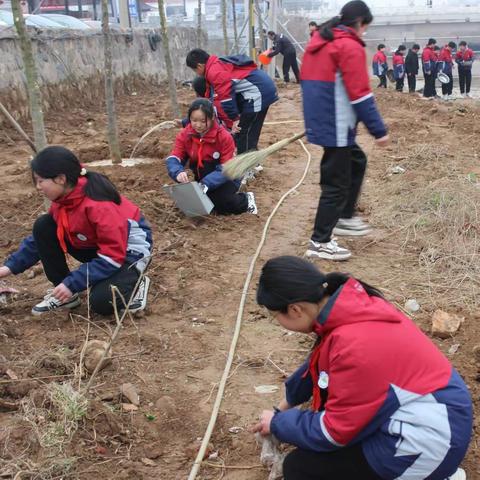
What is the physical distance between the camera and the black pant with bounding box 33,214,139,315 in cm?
354

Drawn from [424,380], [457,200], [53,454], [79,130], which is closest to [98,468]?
[53,454]

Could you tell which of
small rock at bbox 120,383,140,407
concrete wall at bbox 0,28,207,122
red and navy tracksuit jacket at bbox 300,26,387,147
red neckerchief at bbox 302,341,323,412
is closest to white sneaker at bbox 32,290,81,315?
small rock at bbox 120,383,140,407

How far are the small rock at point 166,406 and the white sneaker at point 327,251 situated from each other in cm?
175

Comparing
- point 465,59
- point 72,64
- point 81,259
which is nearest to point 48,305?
point 81,259

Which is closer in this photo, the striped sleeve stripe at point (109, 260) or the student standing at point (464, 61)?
the striped sleeve stripe at point (109, 260)

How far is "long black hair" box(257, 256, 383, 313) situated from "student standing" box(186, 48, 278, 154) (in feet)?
13.6

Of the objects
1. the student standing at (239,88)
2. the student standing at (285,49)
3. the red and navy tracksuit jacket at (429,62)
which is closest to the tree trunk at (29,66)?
the student standing at (239,88)

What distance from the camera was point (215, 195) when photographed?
5.25 m

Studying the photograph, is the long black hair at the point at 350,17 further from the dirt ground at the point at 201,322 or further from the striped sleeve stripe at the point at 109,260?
the striped sleeve stripe at the point at 109,260

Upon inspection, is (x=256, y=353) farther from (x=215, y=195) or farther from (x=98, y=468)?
(x=215, y=195)

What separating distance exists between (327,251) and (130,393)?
1889 millimetres

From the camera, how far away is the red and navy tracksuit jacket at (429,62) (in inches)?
707

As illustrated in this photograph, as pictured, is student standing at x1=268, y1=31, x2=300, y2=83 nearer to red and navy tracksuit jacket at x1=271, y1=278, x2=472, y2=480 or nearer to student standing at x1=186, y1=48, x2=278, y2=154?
student standing at x1=186, y1=48, x2=278, y2=154

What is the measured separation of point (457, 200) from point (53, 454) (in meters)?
3.67
